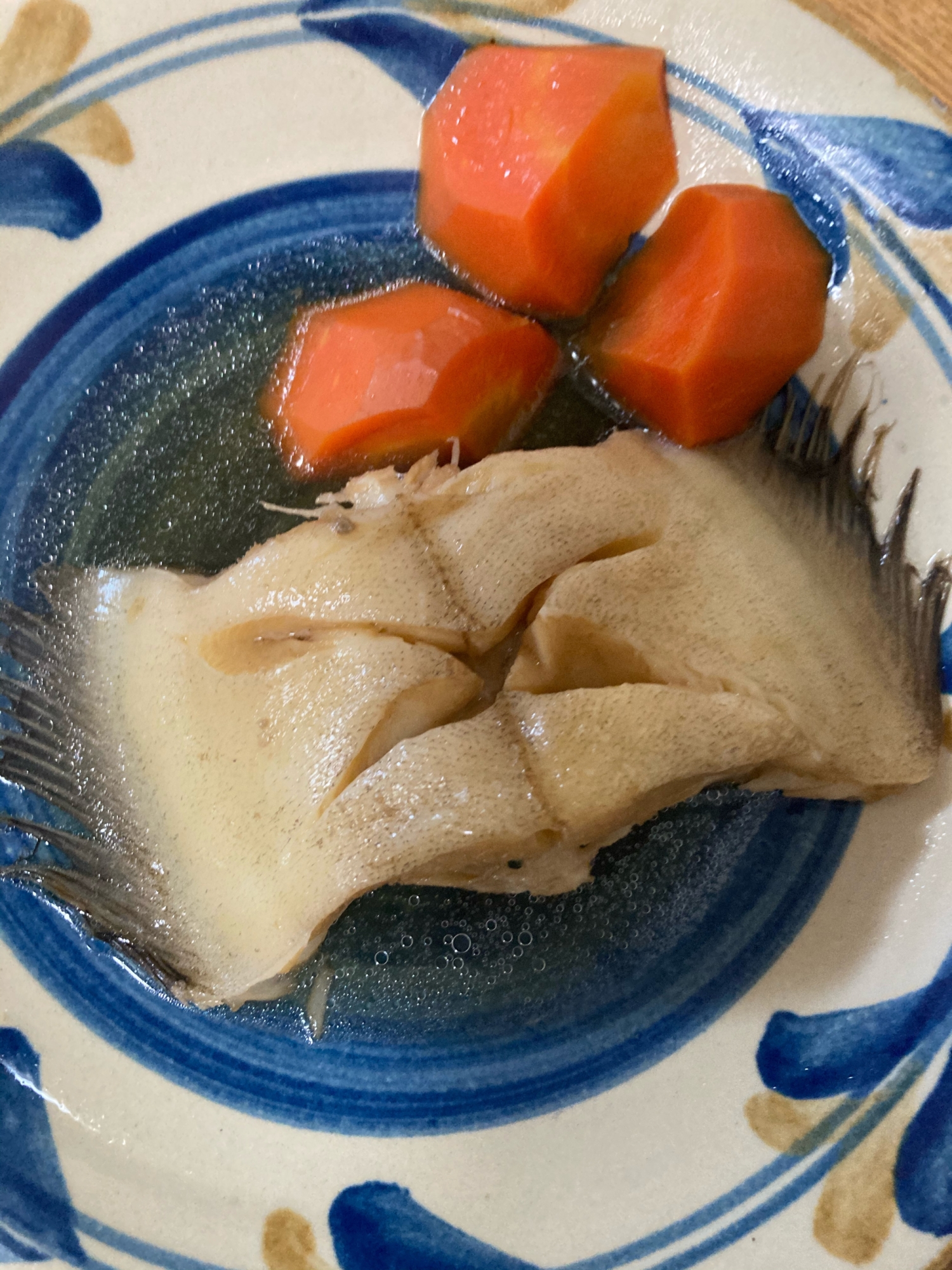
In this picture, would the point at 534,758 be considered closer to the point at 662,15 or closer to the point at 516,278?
the point at 516,278

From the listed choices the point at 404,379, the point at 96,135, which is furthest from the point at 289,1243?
the point at 96,135

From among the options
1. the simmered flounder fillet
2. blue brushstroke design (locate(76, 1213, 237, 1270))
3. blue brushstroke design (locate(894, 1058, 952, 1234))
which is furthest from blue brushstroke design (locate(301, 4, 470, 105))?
blue brushstroke design (locate(76, 1213, 237, 1270))

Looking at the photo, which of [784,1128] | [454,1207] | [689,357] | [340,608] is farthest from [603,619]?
[454,1207]

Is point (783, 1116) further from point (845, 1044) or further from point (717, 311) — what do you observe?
point (717, 311)

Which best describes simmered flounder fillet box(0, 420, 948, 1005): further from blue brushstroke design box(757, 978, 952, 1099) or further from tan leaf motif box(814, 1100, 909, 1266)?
tan leaf motif box(814, 1100, 909, 1266)

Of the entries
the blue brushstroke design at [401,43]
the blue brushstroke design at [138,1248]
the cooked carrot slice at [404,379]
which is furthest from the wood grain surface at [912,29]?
the blue brushstroke design at [138,1248]
